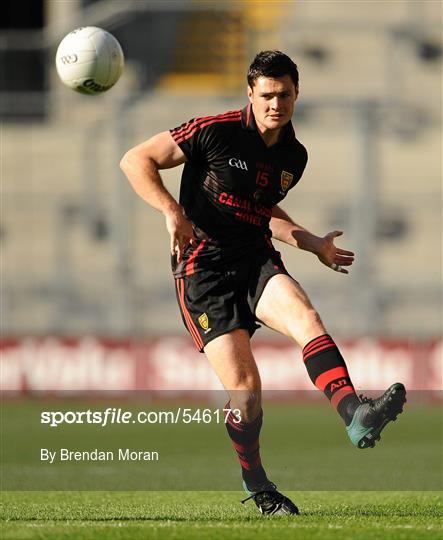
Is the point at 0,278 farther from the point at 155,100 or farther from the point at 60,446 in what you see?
the point at 60,446

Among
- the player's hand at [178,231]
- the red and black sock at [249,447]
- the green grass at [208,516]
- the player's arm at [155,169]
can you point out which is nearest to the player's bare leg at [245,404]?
the red and black sock at [249,447]

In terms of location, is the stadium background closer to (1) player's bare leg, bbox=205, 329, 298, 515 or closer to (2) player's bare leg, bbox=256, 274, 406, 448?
(1) player's bare leg, bbox=205, 329, 298, 515

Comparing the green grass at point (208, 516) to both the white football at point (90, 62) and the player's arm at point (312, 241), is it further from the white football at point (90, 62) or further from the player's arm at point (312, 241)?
the white football at point (90, 62)

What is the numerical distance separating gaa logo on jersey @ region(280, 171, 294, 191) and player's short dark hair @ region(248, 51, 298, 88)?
1.89ft

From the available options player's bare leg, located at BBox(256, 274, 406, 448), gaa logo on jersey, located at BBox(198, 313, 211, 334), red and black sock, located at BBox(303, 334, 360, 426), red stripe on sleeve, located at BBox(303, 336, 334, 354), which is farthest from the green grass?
gaa logo on jersey, located at BBox(198, 313, 211, 334)

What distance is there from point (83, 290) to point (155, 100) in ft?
13.9

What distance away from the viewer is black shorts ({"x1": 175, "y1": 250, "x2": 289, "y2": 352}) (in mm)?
7297

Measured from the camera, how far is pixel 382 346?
797 inches

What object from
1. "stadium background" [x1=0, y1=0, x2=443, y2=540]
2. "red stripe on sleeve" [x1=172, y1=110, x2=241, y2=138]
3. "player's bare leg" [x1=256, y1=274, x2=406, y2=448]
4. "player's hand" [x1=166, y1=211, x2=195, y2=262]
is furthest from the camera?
"stadium background" [x1=0, y1=0, x2=443, y2=540]

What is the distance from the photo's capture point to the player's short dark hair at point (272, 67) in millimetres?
6988

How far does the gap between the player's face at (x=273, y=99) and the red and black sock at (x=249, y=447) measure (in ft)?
5.60

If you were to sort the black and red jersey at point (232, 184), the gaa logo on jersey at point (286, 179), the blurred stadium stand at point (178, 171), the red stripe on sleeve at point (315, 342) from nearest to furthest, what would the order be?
1. the red stripe on sleeve at point (315, 342)
2. the black and red jersey at point (232, 184)
3. the gaa logo on jersey at point (286, 179)
4. the blurred stadium stand at point (178, 171)

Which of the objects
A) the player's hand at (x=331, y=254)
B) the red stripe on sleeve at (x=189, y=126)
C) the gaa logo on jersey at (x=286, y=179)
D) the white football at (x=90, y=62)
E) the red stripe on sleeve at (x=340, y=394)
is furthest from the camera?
the white football at (x=90, y=62)

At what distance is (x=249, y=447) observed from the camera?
7.45 metres
